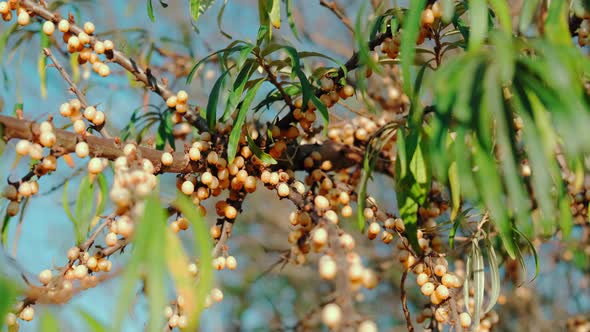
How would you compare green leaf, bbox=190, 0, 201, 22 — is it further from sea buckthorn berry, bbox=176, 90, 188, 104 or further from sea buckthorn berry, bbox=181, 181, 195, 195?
sea buckthorn berry, bbox=181, 181, 195, 195

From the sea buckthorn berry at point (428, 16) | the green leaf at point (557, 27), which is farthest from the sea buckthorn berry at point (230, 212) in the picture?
the green leaf at point (557, 27)

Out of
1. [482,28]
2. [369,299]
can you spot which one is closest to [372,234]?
[482,28]

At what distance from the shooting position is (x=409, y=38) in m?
0.60

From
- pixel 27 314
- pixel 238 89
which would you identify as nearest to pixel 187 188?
pixel 238 89

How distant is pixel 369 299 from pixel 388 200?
54 cm

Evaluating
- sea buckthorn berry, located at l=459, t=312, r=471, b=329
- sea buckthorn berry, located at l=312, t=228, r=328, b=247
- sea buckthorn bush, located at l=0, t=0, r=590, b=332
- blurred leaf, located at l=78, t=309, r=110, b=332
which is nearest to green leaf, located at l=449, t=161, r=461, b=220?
sea buckthorn bush, located at l=0, t=0, r=590, b=332

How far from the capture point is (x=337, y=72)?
91 centimetres

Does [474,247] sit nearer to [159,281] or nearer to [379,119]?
[379,119]

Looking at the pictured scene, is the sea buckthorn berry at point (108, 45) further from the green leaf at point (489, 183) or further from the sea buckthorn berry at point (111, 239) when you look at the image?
the green leaf at point (489, 183)

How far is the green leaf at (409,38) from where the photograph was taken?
0.59 metres

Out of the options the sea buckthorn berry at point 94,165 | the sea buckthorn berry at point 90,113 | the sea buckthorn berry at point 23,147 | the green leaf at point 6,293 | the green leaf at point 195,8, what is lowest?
the sea buckthorn berry at point 94,165

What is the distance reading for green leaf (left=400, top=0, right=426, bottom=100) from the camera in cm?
59

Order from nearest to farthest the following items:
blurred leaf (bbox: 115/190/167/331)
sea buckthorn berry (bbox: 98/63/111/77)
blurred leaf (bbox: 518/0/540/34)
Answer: blurred leaf (bbox: 115/190/167/331)
blurred leaf (bbox: 518/0/540/34)
sea buckthorn berry (bbox: 98/63/111/77)

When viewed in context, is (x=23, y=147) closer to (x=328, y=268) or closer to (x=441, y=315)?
(x=328, y=268)
